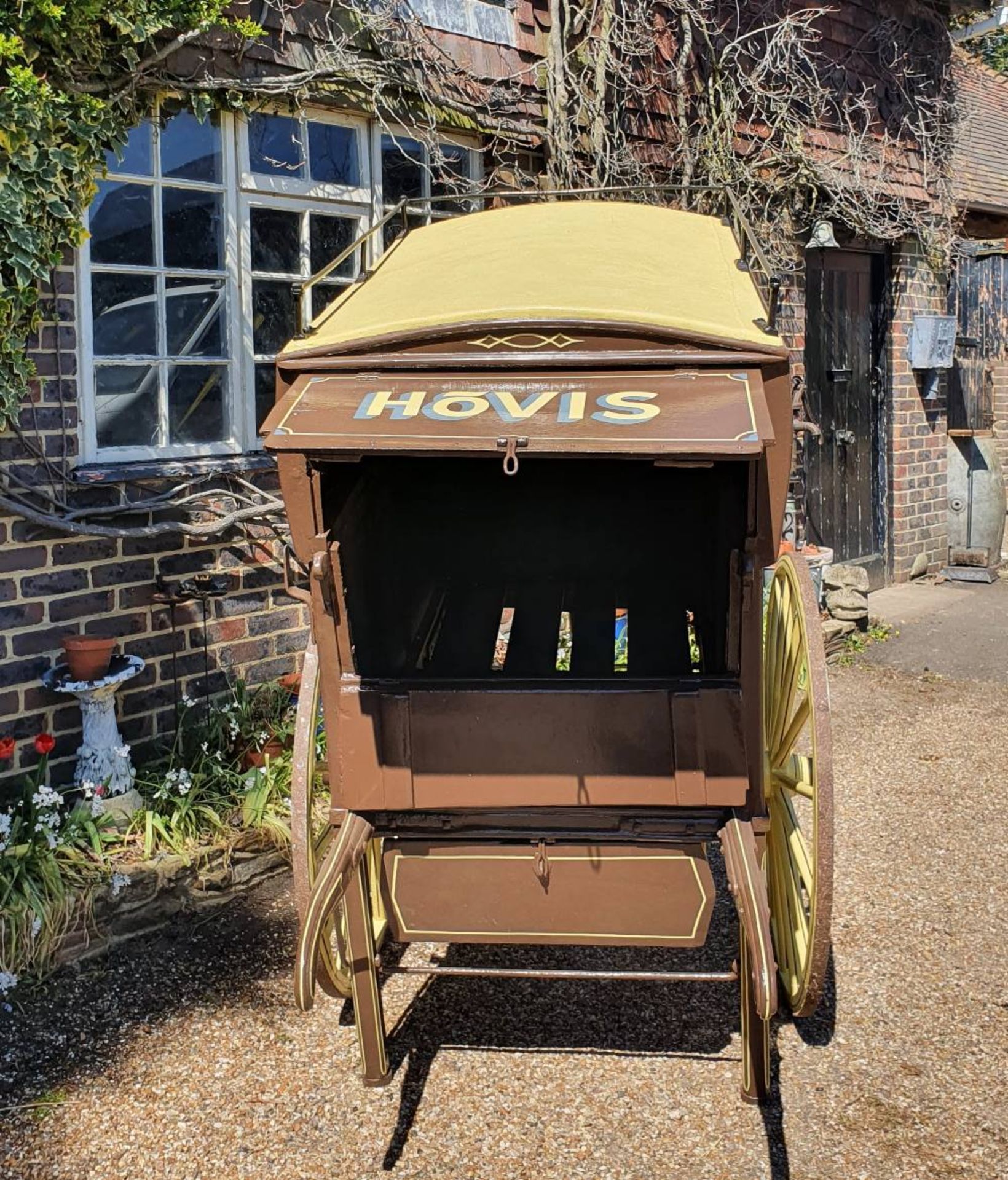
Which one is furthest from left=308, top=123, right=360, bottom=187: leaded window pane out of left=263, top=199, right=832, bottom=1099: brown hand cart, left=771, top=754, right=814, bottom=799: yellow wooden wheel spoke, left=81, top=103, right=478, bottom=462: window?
left=771, top=754, right=814, bottom=799: yellow wooden wheel spoke

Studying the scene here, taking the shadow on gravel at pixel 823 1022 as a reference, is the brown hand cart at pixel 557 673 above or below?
above

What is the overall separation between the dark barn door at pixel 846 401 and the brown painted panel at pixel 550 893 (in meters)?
5.91

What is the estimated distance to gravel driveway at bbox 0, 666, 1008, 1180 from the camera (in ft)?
9.38

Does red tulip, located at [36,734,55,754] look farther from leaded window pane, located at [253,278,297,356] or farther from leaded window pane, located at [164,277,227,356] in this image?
leaded window pane, located at [253,278,297,356]

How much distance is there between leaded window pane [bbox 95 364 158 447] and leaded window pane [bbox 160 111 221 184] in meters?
0.81

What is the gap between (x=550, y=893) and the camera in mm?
2971

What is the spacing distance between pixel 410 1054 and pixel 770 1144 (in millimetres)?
996

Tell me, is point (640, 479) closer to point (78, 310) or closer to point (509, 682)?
point (509, 682)

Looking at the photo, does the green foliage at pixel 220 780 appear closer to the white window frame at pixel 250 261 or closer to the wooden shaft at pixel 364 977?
the white window frame at pixel 250 261

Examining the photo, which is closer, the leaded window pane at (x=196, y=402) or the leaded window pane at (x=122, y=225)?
the leaded window pane at (x=122, y=225)

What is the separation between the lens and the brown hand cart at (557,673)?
2508 millimetres

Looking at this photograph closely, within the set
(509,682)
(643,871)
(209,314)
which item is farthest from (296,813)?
(209,314)

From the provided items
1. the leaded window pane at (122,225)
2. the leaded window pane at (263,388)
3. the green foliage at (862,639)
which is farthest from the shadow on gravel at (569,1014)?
the green foliage at (862,639)

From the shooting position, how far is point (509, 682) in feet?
9.61
